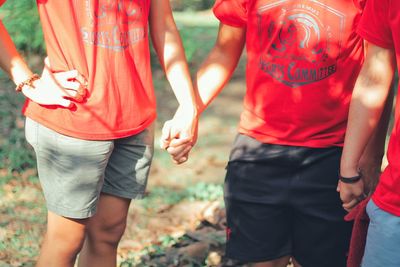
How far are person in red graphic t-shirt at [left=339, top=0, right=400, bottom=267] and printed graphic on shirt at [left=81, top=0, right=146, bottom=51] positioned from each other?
88 cm

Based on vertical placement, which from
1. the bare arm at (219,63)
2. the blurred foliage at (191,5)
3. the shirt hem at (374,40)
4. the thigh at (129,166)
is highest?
the shirt hem at (374,40)

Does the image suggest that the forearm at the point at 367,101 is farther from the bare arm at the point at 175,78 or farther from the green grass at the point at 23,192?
the green grass at the point at 23,192

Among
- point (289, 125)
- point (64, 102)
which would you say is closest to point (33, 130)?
point (64, 102)

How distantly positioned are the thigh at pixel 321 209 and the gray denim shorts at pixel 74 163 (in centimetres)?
68

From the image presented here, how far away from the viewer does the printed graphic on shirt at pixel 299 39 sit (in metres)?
2.90

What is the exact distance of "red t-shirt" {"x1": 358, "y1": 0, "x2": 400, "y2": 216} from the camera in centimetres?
245

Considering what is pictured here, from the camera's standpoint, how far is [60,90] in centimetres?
291

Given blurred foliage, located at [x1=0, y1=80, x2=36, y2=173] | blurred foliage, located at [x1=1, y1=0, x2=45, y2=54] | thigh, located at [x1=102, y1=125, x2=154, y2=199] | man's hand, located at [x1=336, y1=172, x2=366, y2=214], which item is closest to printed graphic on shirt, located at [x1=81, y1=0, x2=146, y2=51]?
thigh, located at [x1=102, y1=125, x2=154, y2=199]

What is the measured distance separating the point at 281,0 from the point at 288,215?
887 millimetres

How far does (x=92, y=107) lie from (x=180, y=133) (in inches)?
14.4

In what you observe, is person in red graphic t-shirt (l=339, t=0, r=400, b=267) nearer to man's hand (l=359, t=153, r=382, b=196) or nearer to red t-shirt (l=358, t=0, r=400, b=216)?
red t-shirt (l=358, t=0, r=400, b=216)

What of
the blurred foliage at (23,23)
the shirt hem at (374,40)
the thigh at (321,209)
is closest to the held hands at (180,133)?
the thigh at (321,209)

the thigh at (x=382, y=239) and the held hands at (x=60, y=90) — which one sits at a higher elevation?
the held hands at (x=60, y=90)

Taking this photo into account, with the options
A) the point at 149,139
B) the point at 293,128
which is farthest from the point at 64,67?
the point at 293,128
